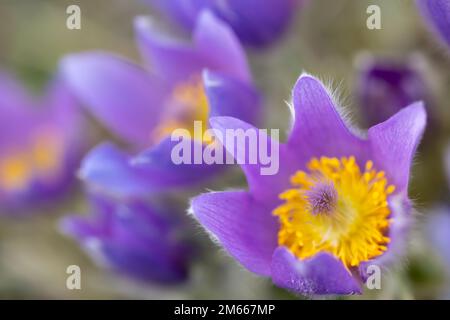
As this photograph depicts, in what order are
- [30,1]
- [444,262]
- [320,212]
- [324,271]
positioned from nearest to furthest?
[324,271] < [320,212] < [444,262] < [30,1]

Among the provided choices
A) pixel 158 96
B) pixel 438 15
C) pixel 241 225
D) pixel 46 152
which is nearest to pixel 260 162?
pixel 241 225

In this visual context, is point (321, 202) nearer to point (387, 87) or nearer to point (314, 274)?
point (314, 274)

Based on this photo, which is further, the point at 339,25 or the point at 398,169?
the point at 339,25

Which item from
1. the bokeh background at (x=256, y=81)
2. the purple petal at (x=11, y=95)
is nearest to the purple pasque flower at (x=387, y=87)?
the bokeh background at (x=256, y=81)

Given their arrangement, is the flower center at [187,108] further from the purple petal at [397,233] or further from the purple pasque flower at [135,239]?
the purple petal at [397,233]

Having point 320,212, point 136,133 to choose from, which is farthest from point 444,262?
point 136,133

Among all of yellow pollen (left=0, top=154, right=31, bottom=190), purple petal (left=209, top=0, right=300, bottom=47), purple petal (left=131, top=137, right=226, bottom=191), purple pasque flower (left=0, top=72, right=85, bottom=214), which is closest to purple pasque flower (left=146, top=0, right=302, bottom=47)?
purple petal (left=209, top=0, right=300, bottom=47)

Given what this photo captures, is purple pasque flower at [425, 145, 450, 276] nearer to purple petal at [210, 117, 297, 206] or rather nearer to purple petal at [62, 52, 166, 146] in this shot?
purple petal at [210, 117, 297, 206]
